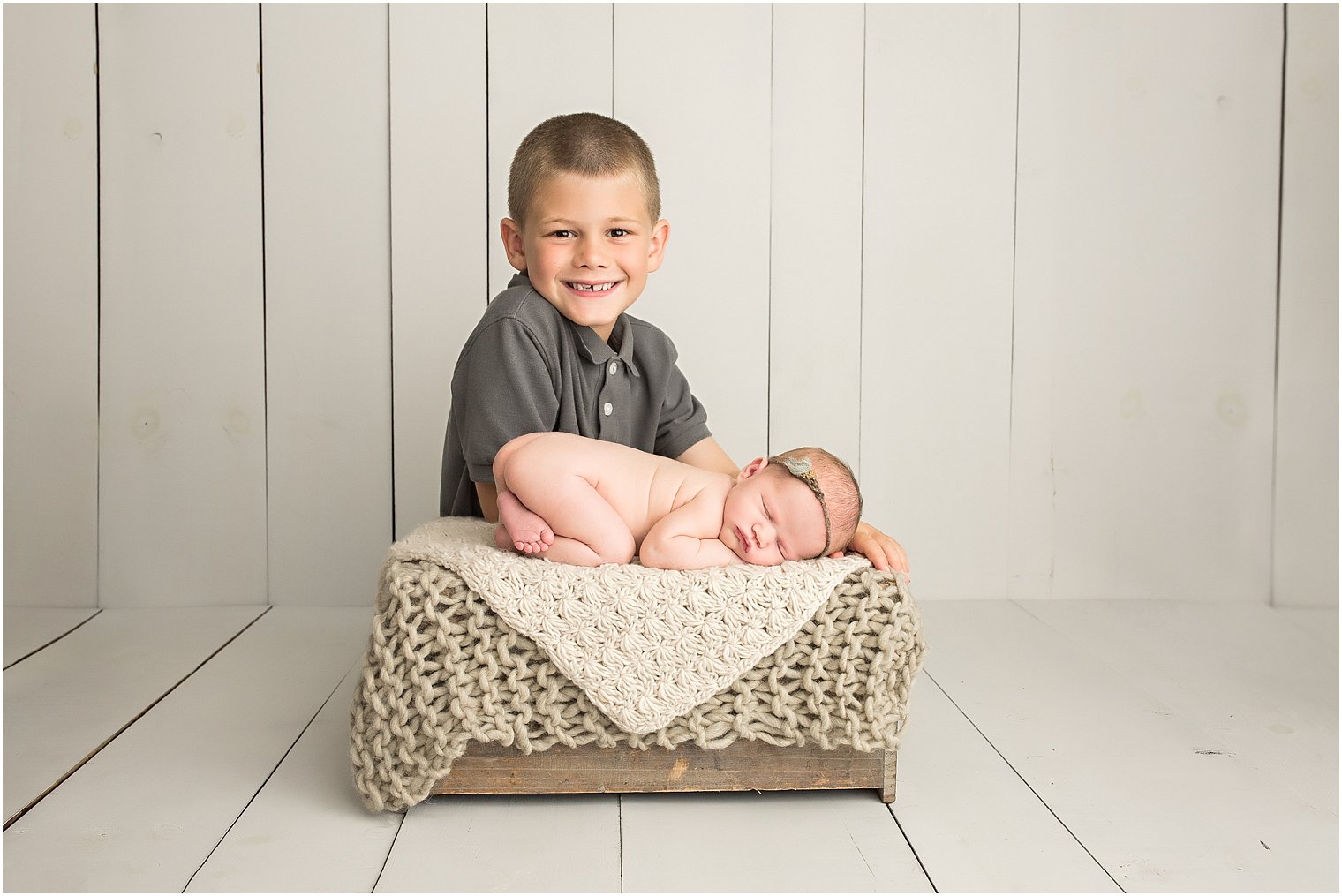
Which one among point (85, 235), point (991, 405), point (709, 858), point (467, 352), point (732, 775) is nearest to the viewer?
point (709, 858)

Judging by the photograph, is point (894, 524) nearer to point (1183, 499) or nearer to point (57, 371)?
point (1183, 499)

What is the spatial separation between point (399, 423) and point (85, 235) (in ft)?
2.07

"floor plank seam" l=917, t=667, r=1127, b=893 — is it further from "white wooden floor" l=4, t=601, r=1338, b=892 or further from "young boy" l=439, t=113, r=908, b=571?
"young boy" l=439, t=113, r=908, b=571

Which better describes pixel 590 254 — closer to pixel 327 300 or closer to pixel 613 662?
pixel 613 662

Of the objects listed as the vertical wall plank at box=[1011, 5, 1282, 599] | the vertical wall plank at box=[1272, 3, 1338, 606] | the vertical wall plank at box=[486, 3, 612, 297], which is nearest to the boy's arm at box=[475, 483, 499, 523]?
the vertical wall plank at box=[486, 3, 612, 297]

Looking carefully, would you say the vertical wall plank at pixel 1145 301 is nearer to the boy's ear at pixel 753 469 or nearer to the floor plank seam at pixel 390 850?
the boy's ear at pixel 753 469

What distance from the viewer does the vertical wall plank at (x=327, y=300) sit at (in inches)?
76.3

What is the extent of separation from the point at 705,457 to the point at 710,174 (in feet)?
2.10

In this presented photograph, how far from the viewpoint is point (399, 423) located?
2.01 metres

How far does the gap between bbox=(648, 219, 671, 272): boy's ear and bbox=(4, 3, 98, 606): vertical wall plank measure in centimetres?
108

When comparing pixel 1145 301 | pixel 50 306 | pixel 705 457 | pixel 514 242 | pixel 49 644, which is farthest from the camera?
pixel 1145 301

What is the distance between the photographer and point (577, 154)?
136 centimetres

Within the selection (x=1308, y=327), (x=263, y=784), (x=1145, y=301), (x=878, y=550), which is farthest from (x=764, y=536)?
(x=1308, y=327)

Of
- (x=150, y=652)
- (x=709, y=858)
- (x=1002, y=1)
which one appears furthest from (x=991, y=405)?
(x=150, y=652)
